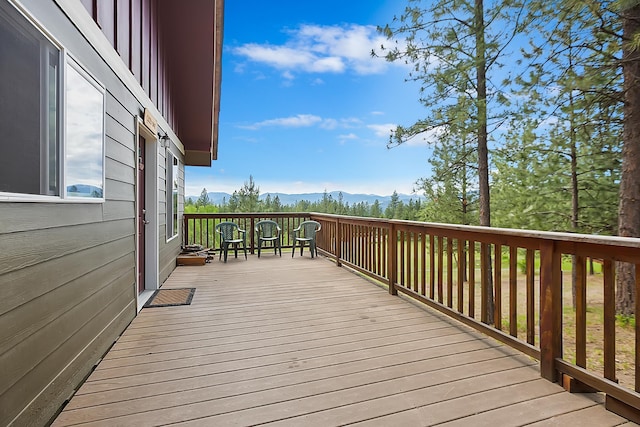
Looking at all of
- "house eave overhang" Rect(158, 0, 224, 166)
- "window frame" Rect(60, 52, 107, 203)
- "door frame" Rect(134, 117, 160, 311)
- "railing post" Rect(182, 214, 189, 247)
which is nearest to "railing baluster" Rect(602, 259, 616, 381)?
"window frame" Rect(60, 52, 107, 203)

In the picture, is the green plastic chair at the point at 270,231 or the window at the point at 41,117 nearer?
the window at the point at 41,117

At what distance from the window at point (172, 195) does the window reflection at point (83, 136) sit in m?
3.21

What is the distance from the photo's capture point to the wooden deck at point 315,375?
1786 millimetres

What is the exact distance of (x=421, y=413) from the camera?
1802 mm

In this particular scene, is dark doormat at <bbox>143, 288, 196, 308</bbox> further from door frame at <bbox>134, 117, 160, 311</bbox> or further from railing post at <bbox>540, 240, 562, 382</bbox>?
railing post at <bbox>540, 240, 562, 382</bbox>

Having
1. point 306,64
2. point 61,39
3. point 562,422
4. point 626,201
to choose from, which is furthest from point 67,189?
point 306,64

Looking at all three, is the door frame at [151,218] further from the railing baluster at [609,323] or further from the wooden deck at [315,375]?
the railing baluster at [609,323]

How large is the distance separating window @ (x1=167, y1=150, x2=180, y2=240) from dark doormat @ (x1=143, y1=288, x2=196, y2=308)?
4.42ft

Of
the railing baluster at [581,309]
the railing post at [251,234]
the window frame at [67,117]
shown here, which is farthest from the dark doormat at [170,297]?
the railing baluster at [581,309]

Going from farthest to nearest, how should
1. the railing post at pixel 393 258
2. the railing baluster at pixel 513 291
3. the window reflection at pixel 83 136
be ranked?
the railing post at pixel 393 258 → the railing baluster at pixel 513 291 → the window reflection at pixel 83 136

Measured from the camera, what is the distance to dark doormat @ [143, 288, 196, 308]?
3.91m

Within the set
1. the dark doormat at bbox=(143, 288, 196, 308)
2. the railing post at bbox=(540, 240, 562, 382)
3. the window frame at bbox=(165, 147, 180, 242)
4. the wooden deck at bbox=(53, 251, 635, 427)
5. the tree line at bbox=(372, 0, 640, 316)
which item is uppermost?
the tree line at bbox=(372, 0, 640, 316)

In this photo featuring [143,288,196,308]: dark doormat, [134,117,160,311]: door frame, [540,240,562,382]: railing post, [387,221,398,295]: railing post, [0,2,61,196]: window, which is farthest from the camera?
[134,117,160,311]: door frame

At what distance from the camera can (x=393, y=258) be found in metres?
4.18
